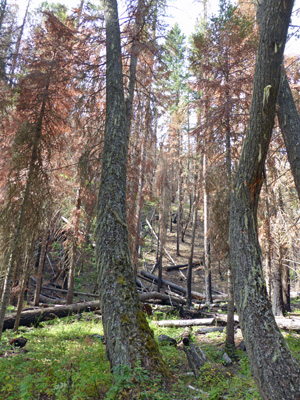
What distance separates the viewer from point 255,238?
403 centimetres

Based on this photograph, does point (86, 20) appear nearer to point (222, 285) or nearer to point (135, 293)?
point (135, 293)

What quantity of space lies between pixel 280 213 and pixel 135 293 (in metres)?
8.06

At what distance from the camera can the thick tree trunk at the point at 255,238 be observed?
3.21m

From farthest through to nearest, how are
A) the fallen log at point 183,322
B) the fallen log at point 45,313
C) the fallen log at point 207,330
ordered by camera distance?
the fallen log at point 183,322 < the fallen log at point 207,330 < the fallen log at point 45,313

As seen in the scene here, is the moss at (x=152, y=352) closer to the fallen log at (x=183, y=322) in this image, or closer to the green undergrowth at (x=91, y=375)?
the green undergrowth at (x=91, y=375)

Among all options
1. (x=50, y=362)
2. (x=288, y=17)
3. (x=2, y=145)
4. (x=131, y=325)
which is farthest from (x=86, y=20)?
(x=50, y=362)

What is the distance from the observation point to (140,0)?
268 inches

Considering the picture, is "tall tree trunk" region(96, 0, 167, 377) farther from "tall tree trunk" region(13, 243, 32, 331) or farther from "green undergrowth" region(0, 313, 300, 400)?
"tall tree trunk" region(13, 243, 32, 331)

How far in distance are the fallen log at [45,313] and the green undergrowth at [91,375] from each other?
731 millimetres

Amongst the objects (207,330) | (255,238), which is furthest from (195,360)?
(207,330)

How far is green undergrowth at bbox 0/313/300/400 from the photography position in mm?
3527

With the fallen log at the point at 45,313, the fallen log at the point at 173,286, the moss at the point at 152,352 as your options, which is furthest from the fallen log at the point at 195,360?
the fallen log at the point at 173,286

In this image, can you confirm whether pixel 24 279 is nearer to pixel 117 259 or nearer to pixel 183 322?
pixel 117 259

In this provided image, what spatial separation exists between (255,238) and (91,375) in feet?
11.4
